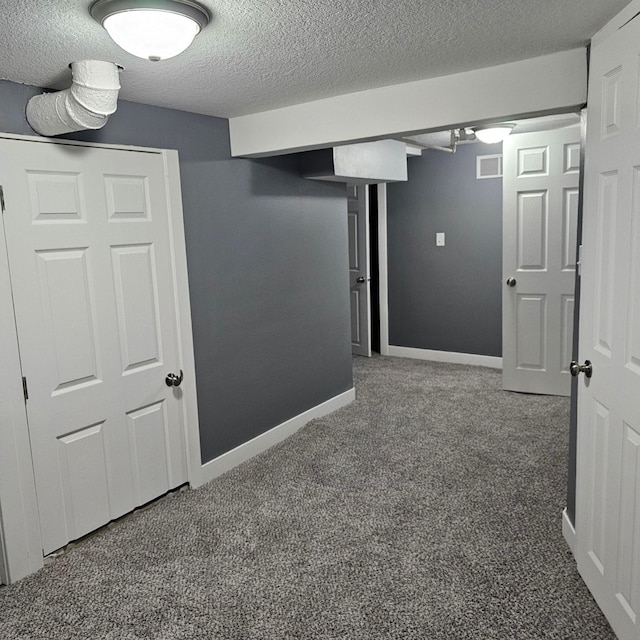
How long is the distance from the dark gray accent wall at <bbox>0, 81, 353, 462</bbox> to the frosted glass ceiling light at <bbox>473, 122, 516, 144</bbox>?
3.51 feet

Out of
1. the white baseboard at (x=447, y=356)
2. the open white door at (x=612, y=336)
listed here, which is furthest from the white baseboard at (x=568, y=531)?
the white baseboard at (x=447, y=356)

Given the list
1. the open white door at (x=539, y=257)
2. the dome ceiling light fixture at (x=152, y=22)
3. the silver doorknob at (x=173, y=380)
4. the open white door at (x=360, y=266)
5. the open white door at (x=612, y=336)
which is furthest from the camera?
the open white door at (x=360, y=266)

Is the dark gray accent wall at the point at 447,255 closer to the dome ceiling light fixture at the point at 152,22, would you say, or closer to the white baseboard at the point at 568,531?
the white baseboard at the point at 568,531

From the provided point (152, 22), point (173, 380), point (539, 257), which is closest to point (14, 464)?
point (173, 380)

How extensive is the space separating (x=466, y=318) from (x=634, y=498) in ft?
12.4

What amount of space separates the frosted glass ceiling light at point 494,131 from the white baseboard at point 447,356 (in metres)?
2.09

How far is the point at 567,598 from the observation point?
83.8 inches

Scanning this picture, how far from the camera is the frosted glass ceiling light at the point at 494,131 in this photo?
13.0 ft

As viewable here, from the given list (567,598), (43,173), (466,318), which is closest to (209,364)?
(43,173)

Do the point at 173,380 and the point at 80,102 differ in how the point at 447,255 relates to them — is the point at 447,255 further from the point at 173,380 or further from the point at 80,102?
the point at 80,102

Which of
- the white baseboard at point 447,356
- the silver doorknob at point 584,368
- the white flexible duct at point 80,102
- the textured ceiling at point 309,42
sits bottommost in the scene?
the white baseboard at point 447,356

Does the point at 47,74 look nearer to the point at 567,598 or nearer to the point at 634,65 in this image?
the point at 634,65

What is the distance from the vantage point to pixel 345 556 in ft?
8.07

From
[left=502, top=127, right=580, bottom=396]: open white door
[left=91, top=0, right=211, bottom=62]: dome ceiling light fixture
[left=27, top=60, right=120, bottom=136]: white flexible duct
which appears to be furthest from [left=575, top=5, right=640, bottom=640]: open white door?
[left=502, top=127, right=580, bottom=396]: open white door
